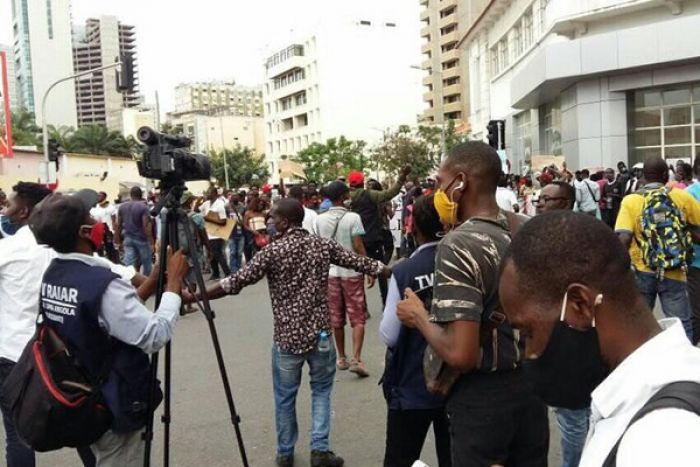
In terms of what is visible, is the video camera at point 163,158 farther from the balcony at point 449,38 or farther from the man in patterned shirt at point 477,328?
the balcony at point 449,38

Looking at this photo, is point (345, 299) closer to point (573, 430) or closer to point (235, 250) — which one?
point (573, 430)

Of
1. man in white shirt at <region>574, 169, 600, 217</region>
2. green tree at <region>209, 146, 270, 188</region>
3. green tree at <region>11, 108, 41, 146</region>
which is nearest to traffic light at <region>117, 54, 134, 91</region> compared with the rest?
man in white shirt at <region>574, 169, 600, 217</region>

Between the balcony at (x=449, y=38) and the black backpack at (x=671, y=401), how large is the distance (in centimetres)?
8085

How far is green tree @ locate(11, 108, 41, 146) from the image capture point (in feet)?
174

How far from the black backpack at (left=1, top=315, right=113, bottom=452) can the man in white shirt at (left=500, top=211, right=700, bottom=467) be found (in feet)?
6.32

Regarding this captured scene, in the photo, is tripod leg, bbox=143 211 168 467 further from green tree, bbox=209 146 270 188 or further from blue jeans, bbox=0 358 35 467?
green tree, bbox=209 146 270 188

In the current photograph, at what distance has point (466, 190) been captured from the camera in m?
2.74

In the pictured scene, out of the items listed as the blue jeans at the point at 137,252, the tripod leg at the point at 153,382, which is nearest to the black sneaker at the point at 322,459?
the tripod leg at the point at 153,382

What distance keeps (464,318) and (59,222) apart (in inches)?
68.7

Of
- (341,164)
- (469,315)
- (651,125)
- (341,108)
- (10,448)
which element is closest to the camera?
(469,315)

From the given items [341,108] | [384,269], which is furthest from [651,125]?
[341,108]

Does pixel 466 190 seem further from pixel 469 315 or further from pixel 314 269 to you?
pixel 314 269

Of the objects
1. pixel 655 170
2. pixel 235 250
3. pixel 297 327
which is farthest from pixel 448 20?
pixel 297 327

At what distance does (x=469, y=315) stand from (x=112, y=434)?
168 cm
